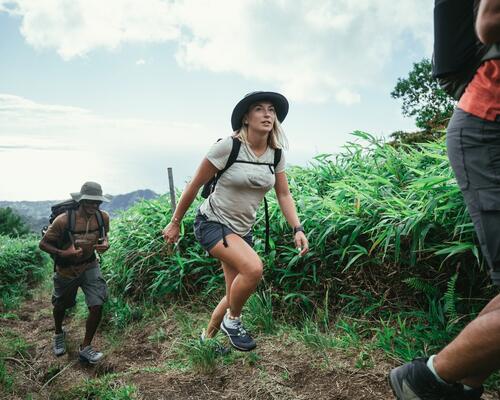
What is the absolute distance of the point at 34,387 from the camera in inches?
160

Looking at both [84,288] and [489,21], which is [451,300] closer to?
[489,21]

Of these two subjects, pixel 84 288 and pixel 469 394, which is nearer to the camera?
pixel 469 394

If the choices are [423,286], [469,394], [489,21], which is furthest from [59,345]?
[489,21]

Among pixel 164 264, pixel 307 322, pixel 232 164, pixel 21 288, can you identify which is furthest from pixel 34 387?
pixel 21 288

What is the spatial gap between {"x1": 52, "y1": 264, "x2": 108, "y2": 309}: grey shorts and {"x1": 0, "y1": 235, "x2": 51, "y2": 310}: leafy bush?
11.8 ft

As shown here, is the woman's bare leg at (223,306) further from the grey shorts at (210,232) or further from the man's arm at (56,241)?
the man's arm at (56,241)

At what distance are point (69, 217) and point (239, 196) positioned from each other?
2803 mm

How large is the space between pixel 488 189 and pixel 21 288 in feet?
33.8

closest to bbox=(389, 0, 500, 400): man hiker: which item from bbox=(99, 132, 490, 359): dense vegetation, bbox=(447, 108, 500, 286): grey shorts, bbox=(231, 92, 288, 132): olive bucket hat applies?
bbox=(447, 108, 500, 286): grey shorts

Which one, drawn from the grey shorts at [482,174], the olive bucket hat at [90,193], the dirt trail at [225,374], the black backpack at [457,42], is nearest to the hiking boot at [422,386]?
the grey shorts at [482,174]

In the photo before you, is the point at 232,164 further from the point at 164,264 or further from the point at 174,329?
the point at 164,264

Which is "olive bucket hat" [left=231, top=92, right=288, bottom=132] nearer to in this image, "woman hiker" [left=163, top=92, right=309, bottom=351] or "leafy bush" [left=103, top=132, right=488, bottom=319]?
"woman hiker" [left=163, top=92, right=309, bottom=351]

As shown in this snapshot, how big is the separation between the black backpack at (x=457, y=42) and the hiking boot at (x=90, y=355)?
4547 mm

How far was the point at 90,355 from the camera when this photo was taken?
4.83 metres
